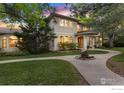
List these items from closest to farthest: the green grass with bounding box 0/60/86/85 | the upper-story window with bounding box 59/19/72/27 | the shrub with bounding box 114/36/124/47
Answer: the green grass with bounding box 0/60/86/85 < the shrub with bounding box 114/36/124/47 < the upper-story window with bounding box 59/19/72/27

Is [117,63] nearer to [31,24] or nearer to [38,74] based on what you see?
[38,74]

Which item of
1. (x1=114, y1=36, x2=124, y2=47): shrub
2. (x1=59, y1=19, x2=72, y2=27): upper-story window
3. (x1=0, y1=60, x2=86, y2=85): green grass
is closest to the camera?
(x1=0, y1=60, x2=86, y2=85): green grass

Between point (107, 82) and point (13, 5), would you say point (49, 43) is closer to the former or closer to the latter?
point (13, 5)

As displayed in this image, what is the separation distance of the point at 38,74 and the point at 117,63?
57.3 inches

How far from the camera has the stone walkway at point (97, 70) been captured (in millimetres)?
3630

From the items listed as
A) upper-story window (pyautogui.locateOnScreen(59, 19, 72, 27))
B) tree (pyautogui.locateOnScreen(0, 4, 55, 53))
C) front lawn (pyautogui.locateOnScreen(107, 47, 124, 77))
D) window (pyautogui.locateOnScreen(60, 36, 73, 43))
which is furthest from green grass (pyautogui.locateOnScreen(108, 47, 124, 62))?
tree (pyautogui.locateOnScreen(0, 4, 55, 53))

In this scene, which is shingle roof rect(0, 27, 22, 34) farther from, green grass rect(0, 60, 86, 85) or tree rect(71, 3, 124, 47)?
tree rect(71, 3, 124, 47)


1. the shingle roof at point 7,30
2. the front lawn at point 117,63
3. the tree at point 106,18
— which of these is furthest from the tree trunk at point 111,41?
the shingle roof at point 7,30

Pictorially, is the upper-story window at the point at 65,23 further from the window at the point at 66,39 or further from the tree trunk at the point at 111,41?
the tree trunk at the point at 111,41

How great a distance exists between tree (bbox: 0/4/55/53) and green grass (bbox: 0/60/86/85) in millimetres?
287

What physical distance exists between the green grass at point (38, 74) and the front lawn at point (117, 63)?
0.61 meters

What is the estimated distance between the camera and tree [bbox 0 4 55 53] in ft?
12.1

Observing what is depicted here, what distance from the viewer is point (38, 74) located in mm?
3727
